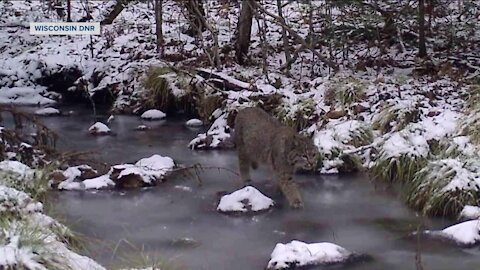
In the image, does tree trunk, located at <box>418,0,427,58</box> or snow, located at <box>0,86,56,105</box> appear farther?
snow, located at <box>0,86,56,105</box>

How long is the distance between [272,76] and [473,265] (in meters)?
7.17

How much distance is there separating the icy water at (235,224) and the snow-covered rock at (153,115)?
3206mm

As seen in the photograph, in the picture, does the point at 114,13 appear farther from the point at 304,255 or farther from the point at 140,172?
the point at 304,255

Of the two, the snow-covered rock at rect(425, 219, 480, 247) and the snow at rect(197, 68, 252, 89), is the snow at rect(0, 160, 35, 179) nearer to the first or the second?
the snow-covered rock at rect(425, 219, 480, 247)

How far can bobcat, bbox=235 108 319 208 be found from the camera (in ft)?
24.8

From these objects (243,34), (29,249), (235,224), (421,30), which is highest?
(421,30)

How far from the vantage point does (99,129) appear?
37.5 feet

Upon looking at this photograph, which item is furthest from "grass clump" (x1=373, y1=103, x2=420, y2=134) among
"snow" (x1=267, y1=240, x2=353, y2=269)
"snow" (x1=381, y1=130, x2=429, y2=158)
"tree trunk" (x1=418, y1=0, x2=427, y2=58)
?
"snow" (x1=267, y1=240, x2=353, y2=269)

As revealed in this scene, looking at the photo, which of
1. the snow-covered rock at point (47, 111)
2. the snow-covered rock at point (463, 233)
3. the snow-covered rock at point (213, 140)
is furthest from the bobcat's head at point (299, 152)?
the snow-covered rock at point (47, 111)

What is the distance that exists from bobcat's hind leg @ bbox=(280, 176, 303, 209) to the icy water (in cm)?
10

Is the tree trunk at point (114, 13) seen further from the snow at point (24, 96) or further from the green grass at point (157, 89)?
the green grass at point (157, 89)

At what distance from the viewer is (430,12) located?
1347 cm

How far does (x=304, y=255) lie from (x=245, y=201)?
1585 mm

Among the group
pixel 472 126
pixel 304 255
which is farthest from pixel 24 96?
pixel 304 255
